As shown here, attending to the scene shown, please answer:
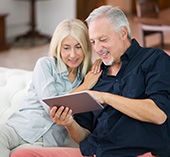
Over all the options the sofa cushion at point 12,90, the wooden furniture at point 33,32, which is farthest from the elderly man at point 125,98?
the wooden furniture at point 33,32

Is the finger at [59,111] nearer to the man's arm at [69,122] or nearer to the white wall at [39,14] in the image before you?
the man's arm at [69,122]

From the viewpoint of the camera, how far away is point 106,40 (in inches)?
66.7

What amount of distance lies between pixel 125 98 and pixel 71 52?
1.75 ft

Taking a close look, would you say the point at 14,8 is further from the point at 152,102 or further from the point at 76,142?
the point at 152,102

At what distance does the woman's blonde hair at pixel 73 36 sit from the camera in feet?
6.26

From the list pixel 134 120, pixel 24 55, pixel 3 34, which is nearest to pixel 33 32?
pixel 3 34

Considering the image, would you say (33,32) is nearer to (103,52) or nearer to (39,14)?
(39,14)

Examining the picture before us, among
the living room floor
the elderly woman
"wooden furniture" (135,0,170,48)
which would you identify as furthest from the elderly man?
the living room floor

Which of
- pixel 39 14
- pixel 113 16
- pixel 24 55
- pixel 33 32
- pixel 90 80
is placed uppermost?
pixel 113 16

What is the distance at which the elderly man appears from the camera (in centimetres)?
151

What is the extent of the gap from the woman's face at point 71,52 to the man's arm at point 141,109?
0.49 m

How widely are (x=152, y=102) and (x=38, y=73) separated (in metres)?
0.72

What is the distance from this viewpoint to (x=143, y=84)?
64.1 inches

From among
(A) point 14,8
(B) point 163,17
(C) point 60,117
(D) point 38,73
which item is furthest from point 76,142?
(A) point 14,8
